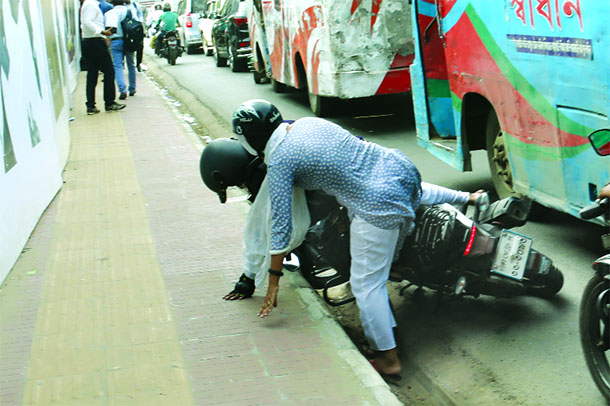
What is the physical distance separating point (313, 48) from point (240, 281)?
701 centimetres

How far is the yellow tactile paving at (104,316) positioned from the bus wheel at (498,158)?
8.89 ft

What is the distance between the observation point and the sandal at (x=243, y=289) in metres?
4.92

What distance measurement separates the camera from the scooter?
4320 millimetres

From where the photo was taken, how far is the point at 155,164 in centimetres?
939

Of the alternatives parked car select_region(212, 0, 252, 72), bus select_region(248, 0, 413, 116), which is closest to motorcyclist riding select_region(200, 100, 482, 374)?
bus select_region(248, 0, 413, 116)

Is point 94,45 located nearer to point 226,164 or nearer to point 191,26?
point 226,164

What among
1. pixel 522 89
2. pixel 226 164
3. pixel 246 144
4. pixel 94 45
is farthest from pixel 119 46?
pixel 246 144

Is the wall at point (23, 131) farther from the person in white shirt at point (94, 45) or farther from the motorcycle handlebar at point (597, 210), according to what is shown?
the person in white shirt at point (94, 45)

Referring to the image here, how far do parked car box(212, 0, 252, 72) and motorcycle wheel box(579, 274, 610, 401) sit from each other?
688 inches

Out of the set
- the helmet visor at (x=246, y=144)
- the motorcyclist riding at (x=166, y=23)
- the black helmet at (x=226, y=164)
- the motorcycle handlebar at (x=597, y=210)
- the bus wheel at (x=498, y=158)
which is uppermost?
the motorcyclist riding at (x=166, y=23)

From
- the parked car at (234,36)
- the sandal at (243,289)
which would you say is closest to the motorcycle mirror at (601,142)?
the sandal at (243,289)

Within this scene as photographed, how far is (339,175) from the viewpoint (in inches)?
159

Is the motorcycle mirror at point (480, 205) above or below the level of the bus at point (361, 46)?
→ below

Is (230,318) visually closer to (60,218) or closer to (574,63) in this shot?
(574,63)
